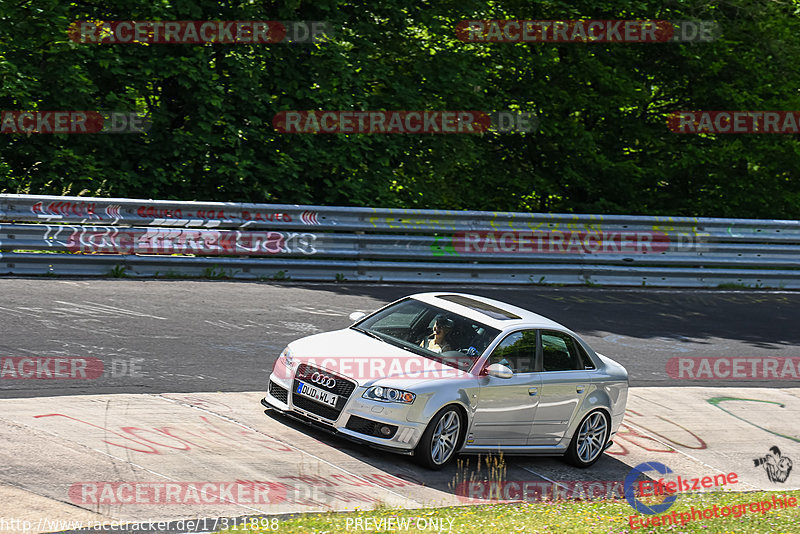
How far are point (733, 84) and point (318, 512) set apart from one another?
19.2 meters

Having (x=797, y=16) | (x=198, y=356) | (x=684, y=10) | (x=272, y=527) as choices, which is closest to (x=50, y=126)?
(x=198, y=356)

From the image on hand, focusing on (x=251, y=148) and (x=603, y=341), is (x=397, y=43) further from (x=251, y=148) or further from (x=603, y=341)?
(x=603, y=341)

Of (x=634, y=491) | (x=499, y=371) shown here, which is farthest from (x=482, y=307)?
(x=634, y=491)

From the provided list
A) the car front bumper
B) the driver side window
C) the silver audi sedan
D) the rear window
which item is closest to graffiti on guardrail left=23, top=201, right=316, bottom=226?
the silver audi sedan

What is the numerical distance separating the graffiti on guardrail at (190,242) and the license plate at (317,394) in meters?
6.49

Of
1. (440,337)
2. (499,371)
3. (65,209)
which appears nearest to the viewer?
(499,371)

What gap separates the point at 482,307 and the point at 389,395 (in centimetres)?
197

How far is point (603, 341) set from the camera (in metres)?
14.5

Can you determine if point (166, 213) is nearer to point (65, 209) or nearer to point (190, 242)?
point (190, 242)

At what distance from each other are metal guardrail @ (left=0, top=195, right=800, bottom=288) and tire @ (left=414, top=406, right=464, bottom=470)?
24.2ft

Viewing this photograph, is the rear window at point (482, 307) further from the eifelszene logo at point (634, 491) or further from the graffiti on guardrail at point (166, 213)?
the graffiti on guardrail at point (166, 213)

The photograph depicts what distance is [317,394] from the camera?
364 inches

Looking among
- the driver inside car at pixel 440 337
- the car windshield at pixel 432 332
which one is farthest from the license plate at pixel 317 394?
the driver inside car at pixel 440 337

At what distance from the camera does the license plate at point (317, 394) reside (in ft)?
29.9
